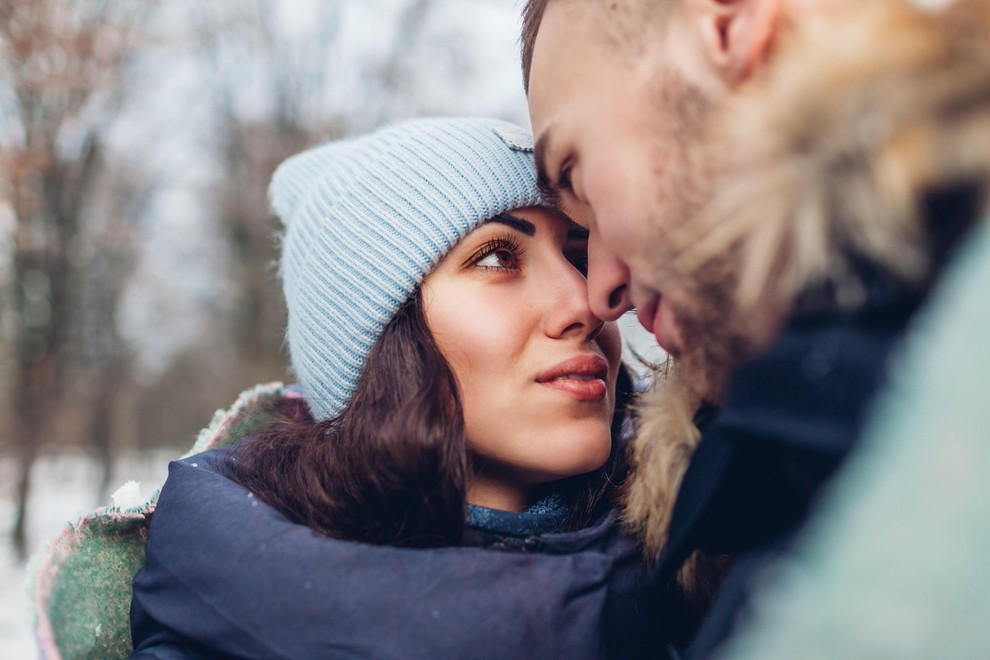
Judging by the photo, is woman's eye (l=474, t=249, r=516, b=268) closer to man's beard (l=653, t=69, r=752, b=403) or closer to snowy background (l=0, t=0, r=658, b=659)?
man's beard (l=653, t=69, r=752, b=403)

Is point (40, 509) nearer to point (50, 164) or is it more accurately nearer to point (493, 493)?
point (50, 164)

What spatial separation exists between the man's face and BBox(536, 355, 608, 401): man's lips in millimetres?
348

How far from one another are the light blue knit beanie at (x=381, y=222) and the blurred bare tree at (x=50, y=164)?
4936 millimetres

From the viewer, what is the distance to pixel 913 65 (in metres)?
0.90

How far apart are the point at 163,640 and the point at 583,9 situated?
145cm

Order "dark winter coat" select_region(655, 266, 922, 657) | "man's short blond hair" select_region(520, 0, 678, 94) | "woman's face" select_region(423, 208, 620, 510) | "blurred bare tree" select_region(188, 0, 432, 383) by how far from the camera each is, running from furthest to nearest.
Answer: "blurred bare tree" select_region(188, 0, 432, 383) < "woman's face" select_region(423, 208, 620, 510) < "man's short blond hair" select_region(520, 0, 678, 94) < "dark winter coat" select_region(655, 266, 922, 657)

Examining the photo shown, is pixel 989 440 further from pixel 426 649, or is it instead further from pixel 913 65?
pixel 426 649

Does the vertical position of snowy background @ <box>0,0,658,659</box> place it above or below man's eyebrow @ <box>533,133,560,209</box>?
below

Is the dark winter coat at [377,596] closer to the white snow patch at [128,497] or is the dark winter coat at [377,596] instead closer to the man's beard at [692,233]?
the white snow patch at [128,497]

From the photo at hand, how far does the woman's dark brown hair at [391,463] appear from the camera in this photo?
1.69 metres

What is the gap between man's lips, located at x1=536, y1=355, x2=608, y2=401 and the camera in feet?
5.94

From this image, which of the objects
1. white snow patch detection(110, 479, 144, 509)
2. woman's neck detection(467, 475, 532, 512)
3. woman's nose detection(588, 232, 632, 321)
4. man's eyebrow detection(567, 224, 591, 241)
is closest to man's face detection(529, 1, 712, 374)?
woman's nose detection(588, 232, 632, 321)

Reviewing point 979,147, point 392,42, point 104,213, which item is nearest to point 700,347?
point 979,147

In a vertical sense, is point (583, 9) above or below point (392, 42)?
above
